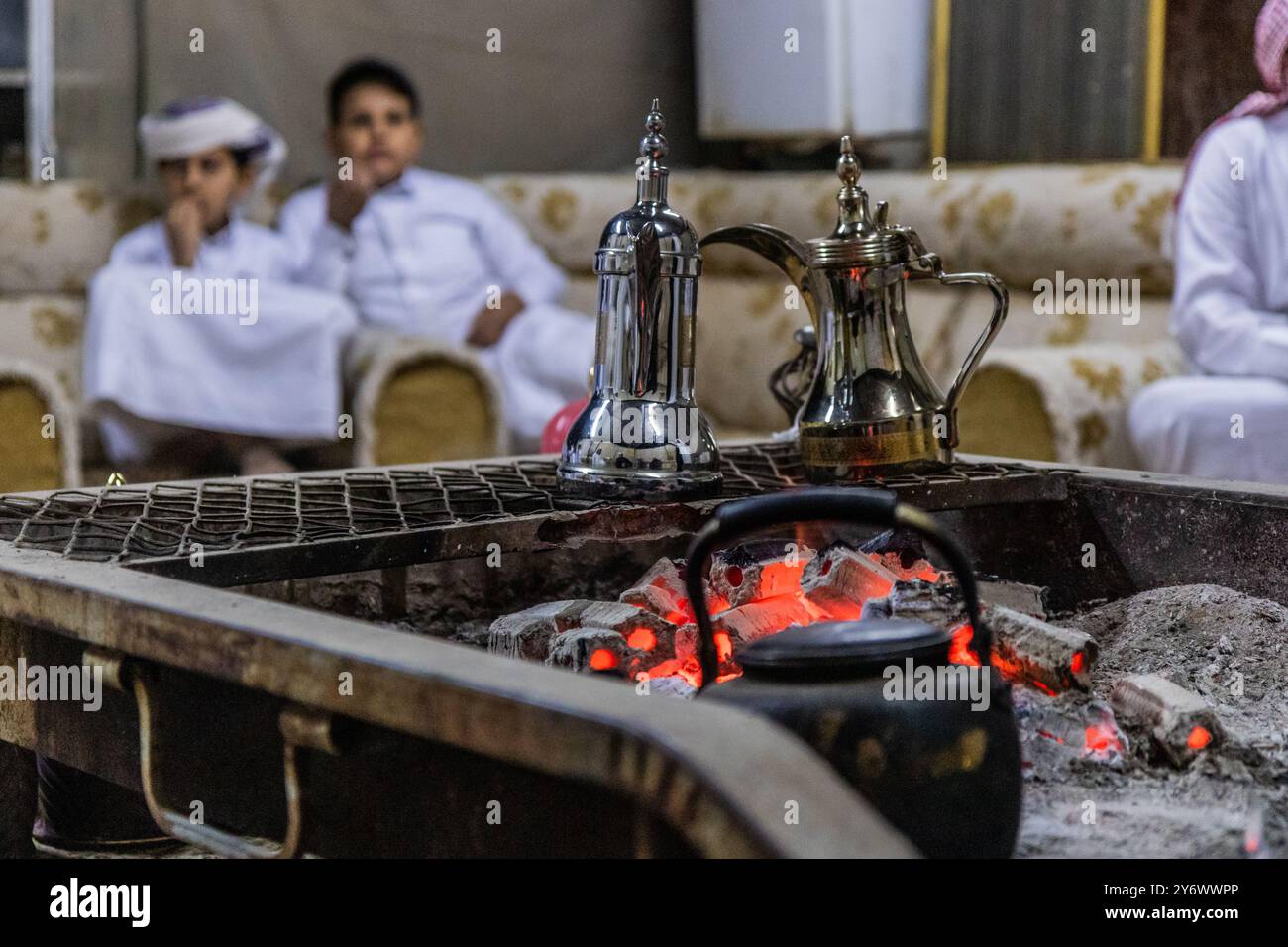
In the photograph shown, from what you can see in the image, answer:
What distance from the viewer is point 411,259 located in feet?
14.0

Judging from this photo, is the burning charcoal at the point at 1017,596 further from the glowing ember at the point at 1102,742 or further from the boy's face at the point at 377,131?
the boy's face at the point at 377,131

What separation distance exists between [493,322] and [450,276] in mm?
203

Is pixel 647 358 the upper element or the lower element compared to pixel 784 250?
lower

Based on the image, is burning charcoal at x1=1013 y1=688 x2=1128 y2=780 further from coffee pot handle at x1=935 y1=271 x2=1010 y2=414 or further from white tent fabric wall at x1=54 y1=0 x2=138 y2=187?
white tent fabric wall at x1=54 y1=0 x2=138 y2=187

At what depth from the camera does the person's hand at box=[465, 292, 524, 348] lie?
13.8 ft

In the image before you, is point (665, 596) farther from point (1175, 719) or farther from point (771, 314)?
point (771, 314)

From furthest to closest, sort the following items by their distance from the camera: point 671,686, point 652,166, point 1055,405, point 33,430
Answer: point 33,430 < point 1055,405 < point 652,166 < point 671,686

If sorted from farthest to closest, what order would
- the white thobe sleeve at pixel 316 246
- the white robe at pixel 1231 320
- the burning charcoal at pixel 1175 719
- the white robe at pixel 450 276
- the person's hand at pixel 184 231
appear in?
the white thobe sleeve at pixel 316 246 < the white robe at pixel 450 276 < the person's hand at pixel 184 231 < the white robe at pixel 1231 320 < the burning charcoal at pixel 1175 719

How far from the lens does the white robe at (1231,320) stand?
9.01 ft

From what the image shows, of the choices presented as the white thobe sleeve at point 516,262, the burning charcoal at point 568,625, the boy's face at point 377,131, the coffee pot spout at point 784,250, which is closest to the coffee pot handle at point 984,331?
the coffee pot spout at point 784,250

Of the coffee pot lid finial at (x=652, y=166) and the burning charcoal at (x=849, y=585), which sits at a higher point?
the coffee pot lid finial at (x=652, y=166)

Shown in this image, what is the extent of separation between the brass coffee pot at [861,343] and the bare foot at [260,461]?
241 cm

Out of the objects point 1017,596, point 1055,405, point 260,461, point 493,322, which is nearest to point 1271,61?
point 1055,405

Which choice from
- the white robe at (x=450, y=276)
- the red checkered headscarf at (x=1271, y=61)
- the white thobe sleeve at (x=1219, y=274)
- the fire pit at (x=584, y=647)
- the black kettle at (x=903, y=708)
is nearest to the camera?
the fire pit at (x=584, y=647)
